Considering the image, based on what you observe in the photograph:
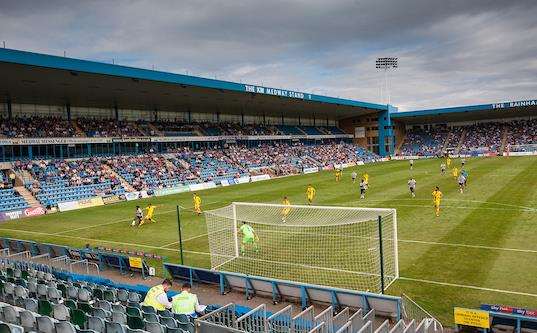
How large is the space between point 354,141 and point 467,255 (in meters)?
78.1

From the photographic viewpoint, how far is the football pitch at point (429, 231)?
13.5m

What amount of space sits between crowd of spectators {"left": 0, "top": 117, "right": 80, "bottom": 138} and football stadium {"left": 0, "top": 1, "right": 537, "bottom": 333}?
0.72ft

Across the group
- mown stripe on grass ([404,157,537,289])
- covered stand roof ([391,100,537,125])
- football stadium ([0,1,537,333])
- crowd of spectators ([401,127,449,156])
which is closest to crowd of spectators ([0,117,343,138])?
football stadium ([0,1,537,333])

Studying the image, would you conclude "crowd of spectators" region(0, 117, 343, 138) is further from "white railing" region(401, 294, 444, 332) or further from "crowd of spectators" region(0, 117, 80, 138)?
"white railing" region(401, 294, 444, 332)

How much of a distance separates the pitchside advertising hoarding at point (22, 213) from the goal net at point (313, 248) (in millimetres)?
18867

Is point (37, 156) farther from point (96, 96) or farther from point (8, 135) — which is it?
point (96, 96)

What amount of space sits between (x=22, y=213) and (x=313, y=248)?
25.9 metres

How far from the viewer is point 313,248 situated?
61.7ft

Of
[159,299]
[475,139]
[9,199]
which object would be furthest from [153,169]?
[475,139]

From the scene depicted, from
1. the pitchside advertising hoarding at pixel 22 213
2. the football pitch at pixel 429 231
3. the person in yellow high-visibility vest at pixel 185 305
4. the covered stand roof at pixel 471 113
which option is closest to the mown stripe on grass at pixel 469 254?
the football pitch at pixel 429 231

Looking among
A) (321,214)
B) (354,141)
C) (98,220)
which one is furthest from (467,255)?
(354,141)

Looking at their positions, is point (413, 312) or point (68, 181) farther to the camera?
point (68, 181)

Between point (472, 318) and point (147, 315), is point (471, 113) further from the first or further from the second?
point (147, 315)

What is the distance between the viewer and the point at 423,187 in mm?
36656
